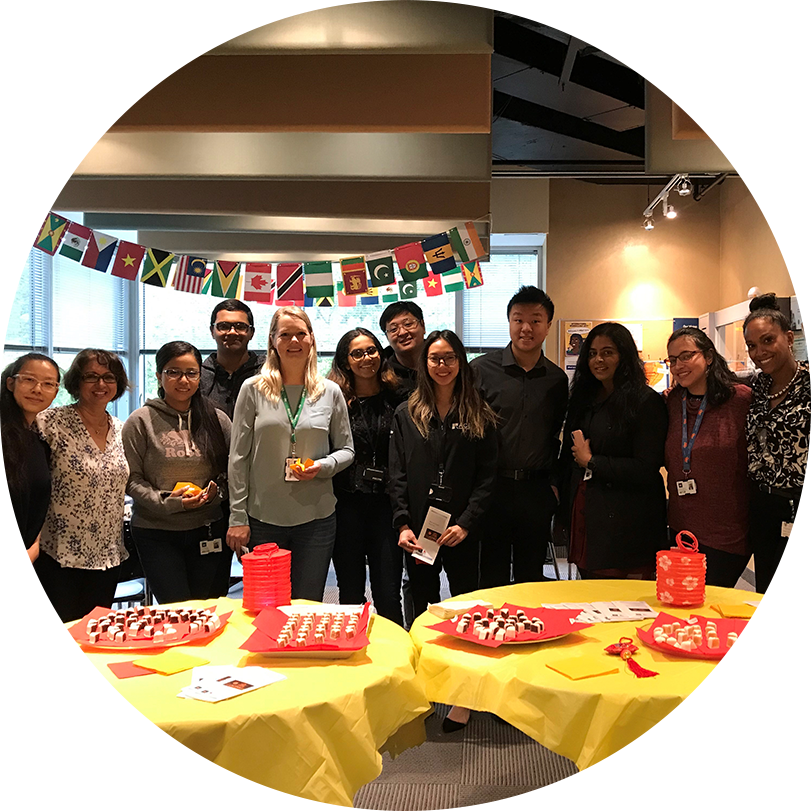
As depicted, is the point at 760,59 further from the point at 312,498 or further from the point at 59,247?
the point at 59,247

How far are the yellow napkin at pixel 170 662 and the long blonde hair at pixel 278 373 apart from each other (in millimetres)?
1379

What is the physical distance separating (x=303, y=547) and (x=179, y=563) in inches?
21.3

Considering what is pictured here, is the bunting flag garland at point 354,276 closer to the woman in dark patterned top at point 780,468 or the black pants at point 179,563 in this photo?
the black pants at point 179,563

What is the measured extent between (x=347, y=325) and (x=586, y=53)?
523cm

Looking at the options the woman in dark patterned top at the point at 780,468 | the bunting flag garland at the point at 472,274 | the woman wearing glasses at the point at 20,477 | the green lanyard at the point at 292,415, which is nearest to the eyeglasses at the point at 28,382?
the woman wearing glasses at the point at 20,477

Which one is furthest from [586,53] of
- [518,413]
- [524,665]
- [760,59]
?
[524,665]

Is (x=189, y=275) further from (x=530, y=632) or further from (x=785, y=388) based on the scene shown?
(x=530, y=632)

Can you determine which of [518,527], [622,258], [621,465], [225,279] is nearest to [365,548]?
[518,527]

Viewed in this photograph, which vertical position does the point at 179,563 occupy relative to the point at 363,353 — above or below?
below

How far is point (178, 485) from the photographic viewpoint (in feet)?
10.2

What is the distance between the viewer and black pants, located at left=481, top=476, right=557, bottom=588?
3.44m

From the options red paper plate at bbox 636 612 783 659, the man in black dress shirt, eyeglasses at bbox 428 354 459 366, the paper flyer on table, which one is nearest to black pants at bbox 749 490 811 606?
the man in black dress shirt

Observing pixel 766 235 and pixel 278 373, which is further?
pixel 766 235

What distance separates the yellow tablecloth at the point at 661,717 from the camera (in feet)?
5.32
